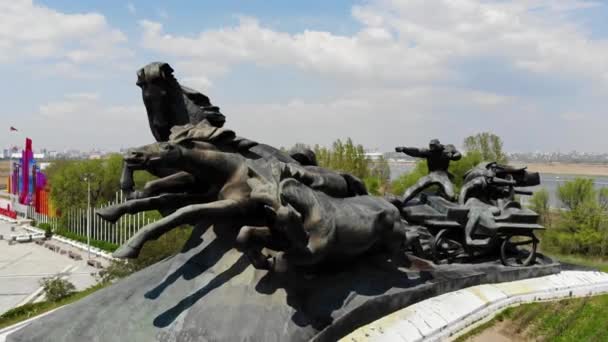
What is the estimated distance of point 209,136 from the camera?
6160mm

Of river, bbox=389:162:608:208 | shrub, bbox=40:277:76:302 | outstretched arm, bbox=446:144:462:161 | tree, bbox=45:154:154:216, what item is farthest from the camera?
tree, bbox=45:154:154:216

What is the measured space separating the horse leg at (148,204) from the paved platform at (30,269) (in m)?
19.2

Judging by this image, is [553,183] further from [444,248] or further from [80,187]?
[444,248]

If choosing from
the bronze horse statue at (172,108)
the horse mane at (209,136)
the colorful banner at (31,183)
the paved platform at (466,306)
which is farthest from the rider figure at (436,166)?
the colorful banner at (31,183)

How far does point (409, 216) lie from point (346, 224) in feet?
14.9

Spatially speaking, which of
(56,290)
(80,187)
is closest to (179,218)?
(56,290)

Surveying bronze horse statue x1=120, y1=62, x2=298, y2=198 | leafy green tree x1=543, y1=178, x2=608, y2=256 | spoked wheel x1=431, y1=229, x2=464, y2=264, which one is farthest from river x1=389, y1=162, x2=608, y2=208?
bronze horse statue x1=120, y1=62, x2=298, y2=198

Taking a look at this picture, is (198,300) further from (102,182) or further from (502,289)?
(102,182)

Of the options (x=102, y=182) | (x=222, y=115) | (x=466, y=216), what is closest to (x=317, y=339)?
(x=222, y=115)

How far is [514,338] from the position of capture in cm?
714

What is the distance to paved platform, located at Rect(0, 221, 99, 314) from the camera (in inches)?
988

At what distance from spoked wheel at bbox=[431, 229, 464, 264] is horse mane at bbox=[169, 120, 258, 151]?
14.7ft

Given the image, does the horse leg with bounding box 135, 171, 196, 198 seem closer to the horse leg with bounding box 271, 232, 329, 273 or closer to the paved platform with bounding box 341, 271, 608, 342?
the horse leg with bounding box 271, 232, 329, 273

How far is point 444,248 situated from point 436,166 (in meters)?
1.95
